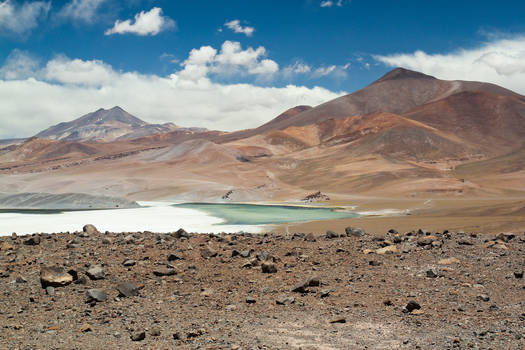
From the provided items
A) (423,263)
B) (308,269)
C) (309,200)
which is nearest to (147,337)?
(308,269)

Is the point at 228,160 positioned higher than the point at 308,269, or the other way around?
the point at 228,160

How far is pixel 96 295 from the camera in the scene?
29.7ft

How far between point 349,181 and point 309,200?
3257 cm

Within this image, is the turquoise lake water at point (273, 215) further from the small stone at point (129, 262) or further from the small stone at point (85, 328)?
the small stone at point (85, 328)

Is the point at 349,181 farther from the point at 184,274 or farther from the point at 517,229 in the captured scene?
the point at 184,274

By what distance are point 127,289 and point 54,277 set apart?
1713mm

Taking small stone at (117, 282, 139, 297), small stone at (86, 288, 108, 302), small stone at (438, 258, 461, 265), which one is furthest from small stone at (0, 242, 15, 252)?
small stone at (438, 258, 461, 265)

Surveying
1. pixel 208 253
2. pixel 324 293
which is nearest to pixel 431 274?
pixel 324 293

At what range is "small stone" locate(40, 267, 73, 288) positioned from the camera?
969 centimetres

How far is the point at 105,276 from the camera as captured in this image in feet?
34.0

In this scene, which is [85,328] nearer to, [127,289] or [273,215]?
[127,289]

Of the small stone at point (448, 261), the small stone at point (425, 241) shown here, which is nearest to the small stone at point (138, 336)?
the small stone at point (448, 261)

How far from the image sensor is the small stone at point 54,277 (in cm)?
969

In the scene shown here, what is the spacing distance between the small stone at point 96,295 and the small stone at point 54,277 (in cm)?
88
